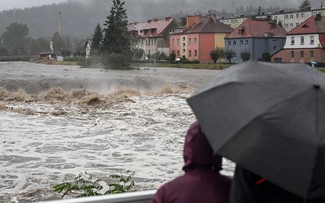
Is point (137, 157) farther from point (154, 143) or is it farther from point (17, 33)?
point (17, 33)

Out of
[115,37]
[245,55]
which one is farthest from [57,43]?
[245,55]

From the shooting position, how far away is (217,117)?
1.81 meters

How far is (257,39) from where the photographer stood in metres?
57.8

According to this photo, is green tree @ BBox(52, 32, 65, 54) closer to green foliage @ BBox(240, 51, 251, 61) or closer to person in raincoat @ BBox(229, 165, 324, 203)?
green foliage @ BBox(240, 51, 251, 61)

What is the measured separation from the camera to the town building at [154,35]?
72.5 metres

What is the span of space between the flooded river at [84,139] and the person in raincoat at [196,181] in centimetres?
205

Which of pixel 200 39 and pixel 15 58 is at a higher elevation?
pixel 200 39

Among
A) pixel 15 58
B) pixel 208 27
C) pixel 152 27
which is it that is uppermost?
pixel 152 27

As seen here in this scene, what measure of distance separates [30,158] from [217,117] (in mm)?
10689

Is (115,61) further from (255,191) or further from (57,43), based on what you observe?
(255,191)

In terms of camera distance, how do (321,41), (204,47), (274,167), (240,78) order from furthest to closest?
(204,47), (321,41), (240,78), (274,167)

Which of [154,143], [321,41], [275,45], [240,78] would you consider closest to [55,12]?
[275,45]

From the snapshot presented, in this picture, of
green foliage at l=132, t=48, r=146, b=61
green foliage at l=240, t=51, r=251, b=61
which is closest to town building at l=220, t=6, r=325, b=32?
green foliage at l=240, t=51, r=251, b=61

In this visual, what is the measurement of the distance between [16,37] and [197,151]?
9506cm
